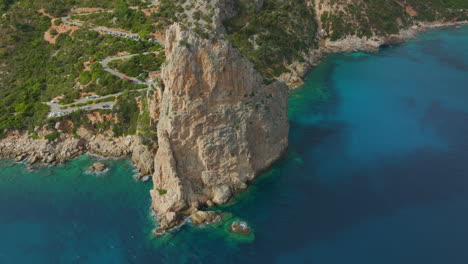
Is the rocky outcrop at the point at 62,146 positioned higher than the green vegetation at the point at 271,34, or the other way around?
the green vegetation at the point at 271,34

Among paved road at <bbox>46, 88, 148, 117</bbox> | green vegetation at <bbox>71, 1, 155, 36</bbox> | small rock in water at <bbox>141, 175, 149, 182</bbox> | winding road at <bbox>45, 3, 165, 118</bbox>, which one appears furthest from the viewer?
green vegetation at <bbox>71, 1, 155, 36</bbox>

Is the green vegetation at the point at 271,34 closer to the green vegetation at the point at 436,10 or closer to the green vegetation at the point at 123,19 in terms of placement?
the green vegetation at the point at 123,19

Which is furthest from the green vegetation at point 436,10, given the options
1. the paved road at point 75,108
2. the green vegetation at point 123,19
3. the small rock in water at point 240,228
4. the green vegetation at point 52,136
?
the green vegetation at point 52,136

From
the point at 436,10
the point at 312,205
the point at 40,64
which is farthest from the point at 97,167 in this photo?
the point at 436,10

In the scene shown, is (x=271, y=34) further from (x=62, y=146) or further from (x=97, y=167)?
(x=62, y=146)

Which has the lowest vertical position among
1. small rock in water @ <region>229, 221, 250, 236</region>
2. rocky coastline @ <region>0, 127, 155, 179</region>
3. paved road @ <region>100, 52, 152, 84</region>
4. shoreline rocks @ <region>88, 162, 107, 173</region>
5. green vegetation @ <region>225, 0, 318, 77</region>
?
small rock in water @ <region>229, 221, 250, 236</region>

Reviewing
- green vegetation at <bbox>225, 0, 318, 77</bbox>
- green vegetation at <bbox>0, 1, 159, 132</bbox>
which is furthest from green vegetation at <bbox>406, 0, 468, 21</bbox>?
green vegetation at <bbox>0, 1, 159, 132</bbox>

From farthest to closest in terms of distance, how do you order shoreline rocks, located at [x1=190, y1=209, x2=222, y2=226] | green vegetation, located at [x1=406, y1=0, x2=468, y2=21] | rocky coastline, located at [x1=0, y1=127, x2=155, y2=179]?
green vegetation, located at [x1=406, y1=0, x2=468, y2=21]
rocky coastline, located at [x1=0, y1=127, x2=155, y2=179]
shoreline rocks, located at [x1=190, y1=209, x2=222, y2=226]

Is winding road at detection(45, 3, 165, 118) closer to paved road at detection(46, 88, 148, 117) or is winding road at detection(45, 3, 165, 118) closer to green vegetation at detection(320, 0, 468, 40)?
paved road at detection(46, 88, 148, 117)
